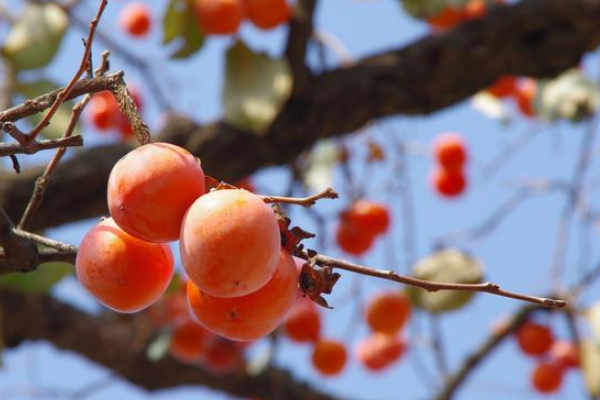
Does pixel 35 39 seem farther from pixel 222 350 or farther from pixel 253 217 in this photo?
pixel 253 217

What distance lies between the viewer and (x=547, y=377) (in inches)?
91.1

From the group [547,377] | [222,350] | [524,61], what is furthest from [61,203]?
[547,377]

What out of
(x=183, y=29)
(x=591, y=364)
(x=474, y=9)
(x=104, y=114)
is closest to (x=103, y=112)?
(x=104, y=114)

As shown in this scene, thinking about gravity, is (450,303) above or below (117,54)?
below

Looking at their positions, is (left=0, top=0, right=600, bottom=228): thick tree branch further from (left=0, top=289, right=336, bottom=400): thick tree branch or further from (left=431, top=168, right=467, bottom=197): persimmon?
(left=431, top=168, right=467, bottom=197): persimmon

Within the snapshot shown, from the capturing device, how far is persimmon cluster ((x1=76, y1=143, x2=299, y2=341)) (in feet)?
1.78

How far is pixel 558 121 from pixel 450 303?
2.11 feet

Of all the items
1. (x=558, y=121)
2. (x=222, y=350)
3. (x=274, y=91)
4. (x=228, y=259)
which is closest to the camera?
(x=228, y=259)

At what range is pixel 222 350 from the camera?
199 centimetres

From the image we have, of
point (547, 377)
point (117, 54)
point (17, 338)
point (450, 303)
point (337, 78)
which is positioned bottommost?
point (547, 377)

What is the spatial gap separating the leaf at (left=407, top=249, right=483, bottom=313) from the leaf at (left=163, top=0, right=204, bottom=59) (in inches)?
25.2

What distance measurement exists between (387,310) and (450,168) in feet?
2.14

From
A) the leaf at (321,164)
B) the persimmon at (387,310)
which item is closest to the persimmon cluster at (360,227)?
the persimmon at (387,310)

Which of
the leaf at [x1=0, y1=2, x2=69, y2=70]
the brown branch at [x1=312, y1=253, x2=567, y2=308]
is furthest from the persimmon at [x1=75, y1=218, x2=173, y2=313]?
the leaf at [x1=0, y1=2, x2=69, y2=70]
